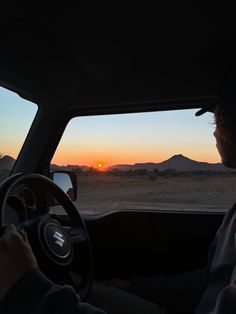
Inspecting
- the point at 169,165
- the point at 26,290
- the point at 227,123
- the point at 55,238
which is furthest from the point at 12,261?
the point at 169,165

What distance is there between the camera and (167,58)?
298 cm

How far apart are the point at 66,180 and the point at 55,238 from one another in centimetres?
110

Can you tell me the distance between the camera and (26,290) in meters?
1.31

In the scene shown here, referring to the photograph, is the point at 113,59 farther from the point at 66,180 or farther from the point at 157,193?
the point at 157,193

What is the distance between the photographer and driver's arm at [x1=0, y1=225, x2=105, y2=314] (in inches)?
50.8

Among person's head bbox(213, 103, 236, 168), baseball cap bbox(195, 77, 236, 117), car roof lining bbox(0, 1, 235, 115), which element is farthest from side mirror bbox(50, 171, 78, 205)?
baseball cap bbox(195, 77, 236, 117)

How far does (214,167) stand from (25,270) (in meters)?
1.76

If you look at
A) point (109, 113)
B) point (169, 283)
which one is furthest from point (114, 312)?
point (109, 113)

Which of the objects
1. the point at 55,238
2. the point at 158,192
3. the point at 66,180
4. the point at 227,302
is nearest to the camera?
the point at 227,302

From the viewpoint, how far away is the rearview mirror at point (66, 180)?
2848mm

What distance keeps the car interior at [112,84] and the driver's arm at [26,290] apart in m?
→ 0.54

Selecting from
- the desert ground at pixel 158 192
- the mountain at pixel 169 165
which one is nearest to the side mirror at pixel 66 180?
the desert ground at pixel 158 192

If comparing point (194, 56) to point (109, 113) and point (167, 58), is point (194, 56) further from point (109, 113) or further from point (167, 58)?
point (109, 113)

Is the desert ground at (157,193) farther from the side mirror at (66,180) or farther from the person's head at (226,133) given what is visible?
the person's head at (226,133)
